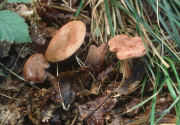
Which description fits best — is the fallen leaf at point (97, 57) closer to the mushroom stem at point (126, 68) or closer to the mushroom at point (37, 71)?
the mushroom stem at point (126, 68)

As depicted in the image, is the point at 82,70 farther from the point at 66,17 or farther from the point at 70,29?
the point at 66,17

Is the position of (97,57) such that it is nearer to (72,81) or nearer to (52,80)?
(72,81)

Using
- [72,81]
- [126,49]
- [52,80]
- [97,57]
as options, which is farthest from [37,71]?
[126,49]

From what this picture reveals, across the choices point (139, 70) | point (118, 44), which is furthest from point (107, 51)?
point (139, 70)

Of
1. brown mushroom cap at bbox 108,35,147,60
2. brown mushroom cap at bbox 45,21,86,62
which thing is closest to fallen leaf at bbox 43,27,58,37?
brown mushroom cap at bbox 45,21,86,62

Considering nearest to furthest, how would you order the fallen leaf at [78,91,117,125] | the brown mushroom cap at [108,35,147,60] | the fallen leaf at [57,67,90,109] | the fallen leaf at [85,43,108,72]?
the brown mushroom cap at [108,35,147,60]
the fallen leaf at [78,91,117,125]
the fallen leaf at [57,67,90,109]
the fallen leaf at [85,43,108,72]

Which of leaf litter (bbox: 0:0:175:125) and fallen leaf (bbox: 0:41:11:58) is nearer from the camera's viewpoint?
leaf litter (bbox: 0:0:175:125)

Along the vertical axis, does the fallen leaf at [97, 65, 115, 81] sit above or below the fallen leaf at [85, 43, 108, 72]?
below

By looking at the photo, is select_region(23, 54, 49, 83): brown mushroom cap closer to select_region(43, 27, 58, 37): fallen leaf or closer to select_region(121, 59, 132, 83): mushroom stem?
select_region(43, 27, 58, 37): fallen leaf
